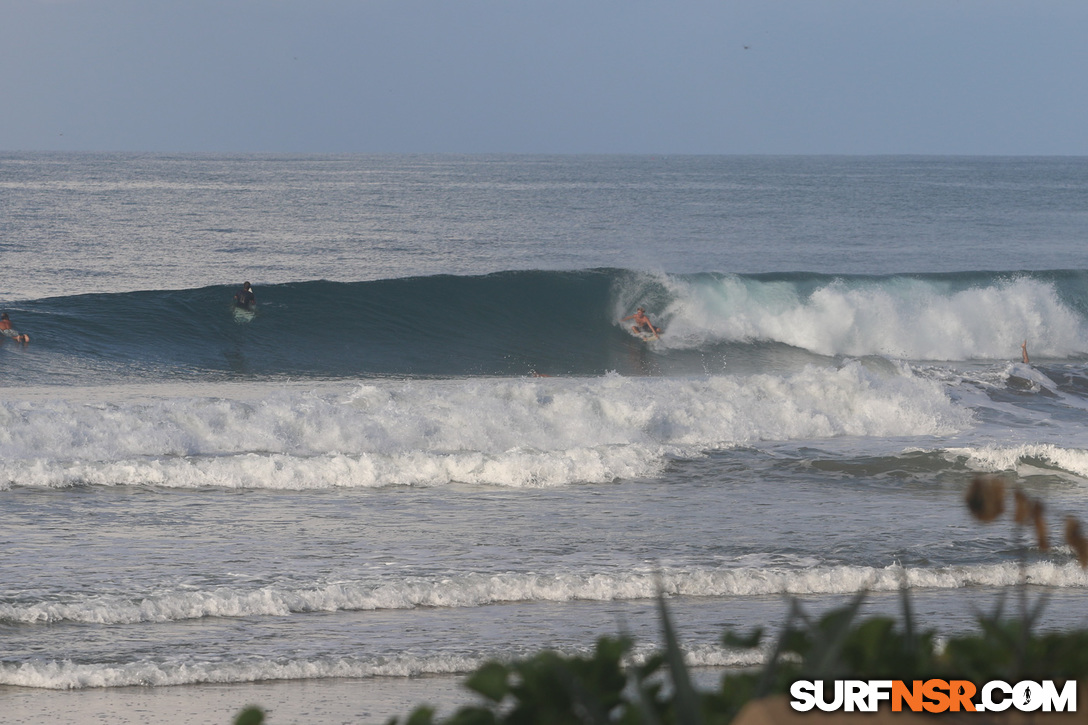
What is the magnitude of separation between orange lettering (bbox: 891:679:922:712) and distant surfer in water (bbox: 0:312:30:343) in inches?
827

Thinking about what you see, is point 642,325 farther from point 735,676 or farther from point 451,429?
point 735,676

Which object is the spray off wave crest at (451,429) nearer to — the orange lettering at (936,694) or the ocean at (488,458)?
the ocean at (488,458)

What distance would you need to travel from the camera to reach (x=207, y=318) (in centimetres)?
2336

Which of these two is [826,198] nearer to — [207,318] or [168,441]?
[207,318]

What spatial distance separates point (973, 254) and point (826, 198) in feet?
96.1

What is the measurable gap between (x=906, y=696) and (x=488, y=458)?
10139mm

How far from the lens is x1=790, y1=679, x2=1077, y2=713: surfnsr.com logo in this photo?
1.80 metres

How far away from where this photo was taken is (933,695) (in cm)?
185

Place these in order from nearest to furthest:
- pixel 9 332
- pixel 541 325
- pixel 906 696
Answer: pixel 906 696 → pixel 9 332 → pixel 541 325

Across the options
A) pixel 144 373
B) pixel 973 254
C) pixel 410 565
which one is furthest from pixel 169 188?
pixel 410 565

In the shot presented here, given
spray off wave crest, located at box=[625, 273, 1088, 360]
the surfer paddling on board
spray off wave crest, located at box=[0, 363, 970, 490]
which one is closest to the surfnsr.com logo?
spray off wave crest, located at box=[0, 363, 970, 490]

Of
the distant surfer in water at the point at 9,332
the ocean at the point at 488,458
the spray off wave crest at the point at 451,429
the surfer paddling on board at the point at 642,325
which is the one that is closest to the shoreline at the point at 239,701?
the ocean at the point at 488,458

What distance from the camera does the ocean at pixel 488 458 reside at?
716cm

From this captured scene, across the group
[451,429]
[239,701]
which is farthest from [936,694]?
[451,429]
